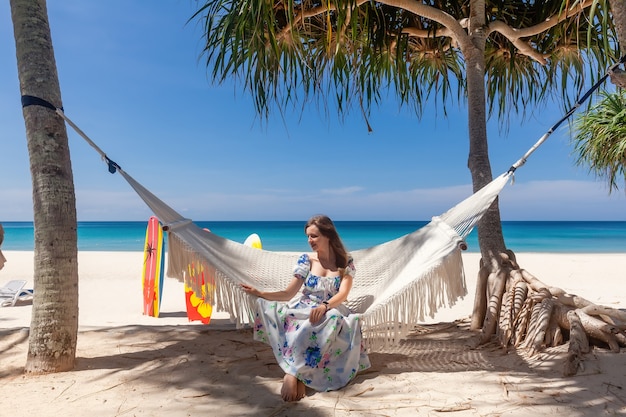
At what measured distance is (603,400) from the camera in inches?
53.8

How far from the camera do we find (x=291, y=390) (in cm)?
148

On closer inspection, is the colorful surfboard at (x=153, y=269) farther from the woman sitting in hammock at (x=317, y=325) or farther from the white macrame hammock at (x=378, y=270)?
the woman sitting in hammock at (x=317, y=325)

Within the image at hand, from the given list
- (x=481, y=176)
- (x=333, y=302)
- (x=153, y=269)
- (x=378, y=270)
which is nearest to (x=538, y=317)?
(x=378, y=270)

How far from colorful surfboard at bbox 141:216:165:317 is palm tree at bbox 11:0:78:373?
1.52 metres

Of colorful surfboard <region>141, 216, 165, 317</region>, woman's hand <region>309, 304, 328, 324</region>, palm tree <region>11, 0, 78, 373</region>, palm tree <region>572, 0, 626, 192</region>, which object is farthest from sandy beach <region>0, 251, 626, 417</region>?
palm tree <region>572, 0, 626, 192</region>

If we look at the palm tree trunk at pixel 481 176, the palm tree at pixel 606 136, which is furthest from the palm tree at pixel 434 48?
the palm tree at pixel 606 136

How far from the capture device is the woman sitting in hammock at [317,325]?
1566 millimetres

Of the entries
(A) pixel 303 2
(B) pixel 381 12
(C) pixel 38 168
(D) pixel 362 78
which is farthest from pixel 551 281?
(C) pixel 38 168

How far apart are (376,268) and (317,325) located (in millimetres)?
588

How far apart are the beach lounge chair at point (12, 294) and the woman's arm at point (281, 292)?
310 centimetres

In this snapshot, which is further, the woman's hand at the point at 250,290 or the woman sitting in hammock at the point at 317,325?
the woman's hand at the point at 250,290

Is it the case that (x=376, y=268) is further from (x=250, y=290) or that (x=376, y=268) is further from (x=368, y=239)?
(x=368, y=239)

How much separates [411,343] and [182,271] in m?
1.24

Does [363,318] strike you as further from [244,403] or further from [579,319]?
[579,319]
